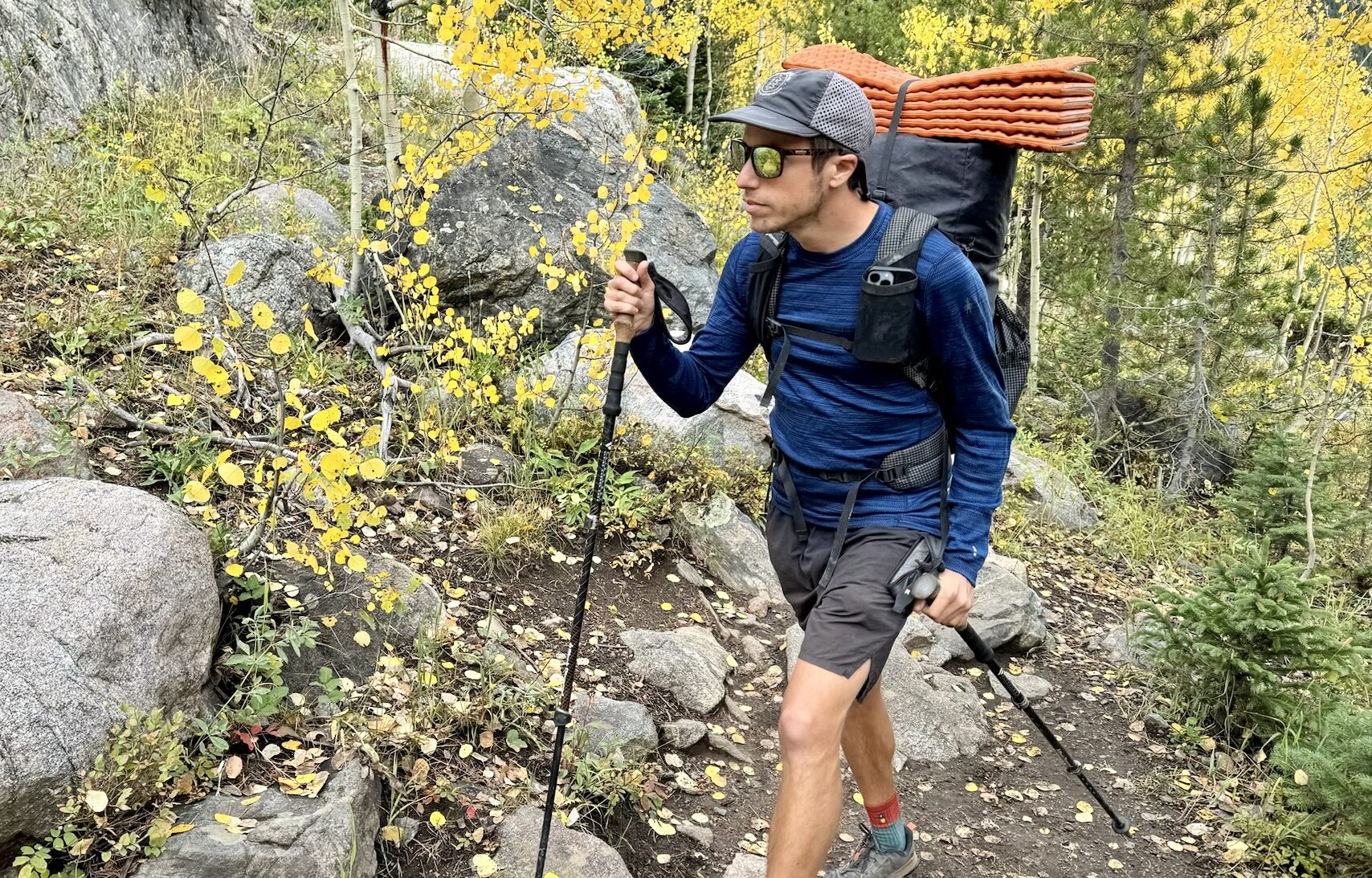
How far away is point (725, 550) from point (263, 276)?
3.33 meters

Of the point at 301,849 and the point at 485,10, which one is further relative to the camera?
the point at 485,10

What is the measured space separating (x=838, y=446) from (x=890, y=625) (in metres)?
0.56

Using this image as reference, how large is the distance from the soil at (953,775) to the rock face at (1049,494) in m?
2.83

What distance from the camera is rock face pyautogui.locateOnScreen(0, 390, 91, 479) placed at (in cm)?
318

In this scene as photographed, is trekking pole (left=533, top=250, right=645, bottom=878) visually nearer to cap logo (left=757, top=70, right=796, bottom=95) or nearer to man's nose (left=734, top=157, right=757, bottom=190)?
man's nose (left=734, top=157, right=757, bottom=190)

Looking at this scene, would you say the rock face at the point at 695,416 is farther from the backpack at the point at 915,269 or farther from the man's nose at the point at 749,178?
the man's nose at the point at 749,178

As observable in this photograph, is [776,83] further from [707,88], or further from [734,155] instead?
[707,88]

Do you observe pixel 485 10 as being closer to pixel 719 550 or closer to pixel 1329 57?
pixel 719 550

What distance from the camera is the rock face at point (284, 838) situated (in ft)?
7.78

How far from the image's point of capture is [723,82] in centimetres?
1980

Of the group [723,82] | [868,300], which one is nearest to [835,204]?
[868,300]

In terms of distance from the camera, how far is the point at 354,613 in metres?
3.37

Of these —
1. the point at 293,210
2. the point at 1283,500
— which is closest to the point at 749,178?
the point at 293,210

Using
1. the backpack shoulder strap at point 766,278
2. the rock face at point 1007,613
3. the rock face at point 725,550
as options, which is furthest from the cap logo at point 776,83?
the rock face at point 1007,613
